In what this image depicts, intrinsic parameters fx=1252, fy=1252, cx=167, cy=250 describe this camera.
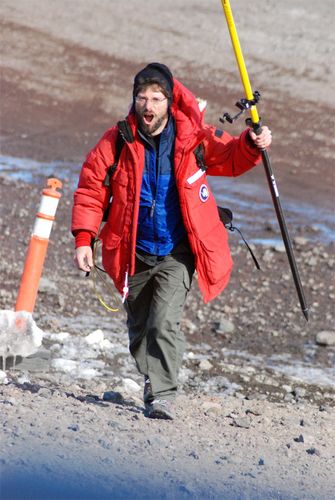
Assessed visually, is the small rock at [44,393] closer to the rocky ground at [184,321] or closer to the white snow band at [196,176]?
the rocky ground at [184,321]

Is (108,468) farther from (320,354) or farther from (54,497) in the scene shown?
(320,354)

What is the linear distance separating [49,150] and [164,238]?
Answer: 9152 mm

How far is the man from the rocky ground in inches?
20.2

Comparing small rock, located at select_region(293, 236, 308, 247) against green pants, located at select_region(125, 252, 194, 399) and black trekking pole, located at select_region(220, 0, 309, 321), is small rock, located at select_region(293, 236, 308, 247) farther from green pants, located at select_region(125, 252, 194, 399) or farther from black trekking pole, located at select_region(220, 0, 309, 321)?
green pants, located at select_region(125, 252, 194, 399)

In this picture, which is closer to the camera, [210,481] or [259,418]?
[210,481]

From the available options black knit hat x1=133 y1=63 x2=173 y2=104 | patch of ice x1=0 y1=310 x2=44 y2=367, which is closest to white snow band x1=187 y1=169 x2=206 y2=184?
black knit hat x1=133 y1=63 x2=173 y2=104

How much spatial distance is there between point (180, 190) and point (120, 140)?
1.29 ft

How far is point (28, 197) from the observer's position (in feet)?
41.6

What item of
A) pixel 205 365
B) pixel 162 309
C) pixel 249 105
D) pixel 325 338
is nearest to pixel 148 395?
pixel 162 309

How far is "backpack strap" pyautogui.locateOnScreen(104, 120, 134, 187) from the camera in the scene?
243 inches

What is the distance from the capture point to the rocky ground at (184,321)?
5.28 meters

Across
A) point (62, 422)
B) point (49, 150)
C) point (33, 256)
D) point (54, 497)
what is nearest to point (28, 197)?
point (49, 150)

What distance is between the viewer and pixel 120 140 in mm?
6219

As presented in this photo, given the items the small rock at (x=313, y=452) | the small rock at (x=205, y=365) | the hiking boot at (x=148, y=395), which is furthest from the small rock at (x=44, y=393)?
the small rock at (x=205, y=365)
